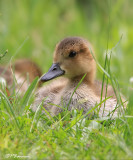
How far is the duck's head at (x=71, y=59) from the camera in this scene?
3.42 m

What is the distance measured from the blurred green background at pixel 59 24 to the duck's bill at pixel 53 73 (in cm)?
252

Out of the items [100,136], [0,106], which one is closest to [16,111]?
[0,106]

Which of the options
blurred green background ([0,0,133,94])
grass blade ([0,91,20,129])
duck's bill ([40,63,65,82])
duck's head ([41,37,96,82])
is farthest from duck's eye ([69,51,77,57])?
blurred green background ([0,0,133,94])

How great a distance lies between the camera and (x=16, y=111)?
285 centimetres

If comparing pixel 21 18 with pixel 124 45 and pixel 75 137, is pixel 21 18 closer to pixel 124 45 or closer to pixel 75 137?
pixel 124 45

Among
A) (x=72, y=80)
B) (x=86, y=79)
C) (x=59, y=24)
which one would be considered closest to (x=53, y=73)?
(x=72, y=80)

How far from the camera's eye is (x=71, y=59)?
3463mm

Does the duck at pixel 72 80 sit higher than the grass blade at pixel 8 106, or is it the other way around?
the grass blade at pixel 8 106

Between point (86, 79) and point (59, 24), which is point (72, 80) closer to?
point (86, 79)

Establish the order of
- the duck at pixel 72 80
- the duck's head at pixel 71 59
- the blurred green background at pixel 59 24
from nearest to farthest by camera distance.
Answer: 1. the duck at pixel 72 80
2. the duck's head at pixel 71 59
3. the blurred green background at pixel 59 24

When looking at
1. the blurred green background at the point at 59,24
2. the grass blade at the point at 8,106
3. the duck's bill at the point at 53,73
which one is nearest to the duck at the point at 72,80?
the duck's bill at the point at 53,73

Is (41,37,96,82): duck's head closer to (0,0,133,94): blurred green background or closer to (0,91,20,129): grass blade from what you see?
(0,91,20,129): grass blade

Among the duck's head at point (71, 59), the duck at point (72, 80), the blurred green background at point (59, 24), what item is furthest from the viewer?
the blurred green background at point (59, 24)

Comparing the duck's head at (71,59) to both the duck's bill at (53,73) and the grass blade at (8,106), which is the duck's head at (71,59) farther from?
the grass blade at (8,106)
